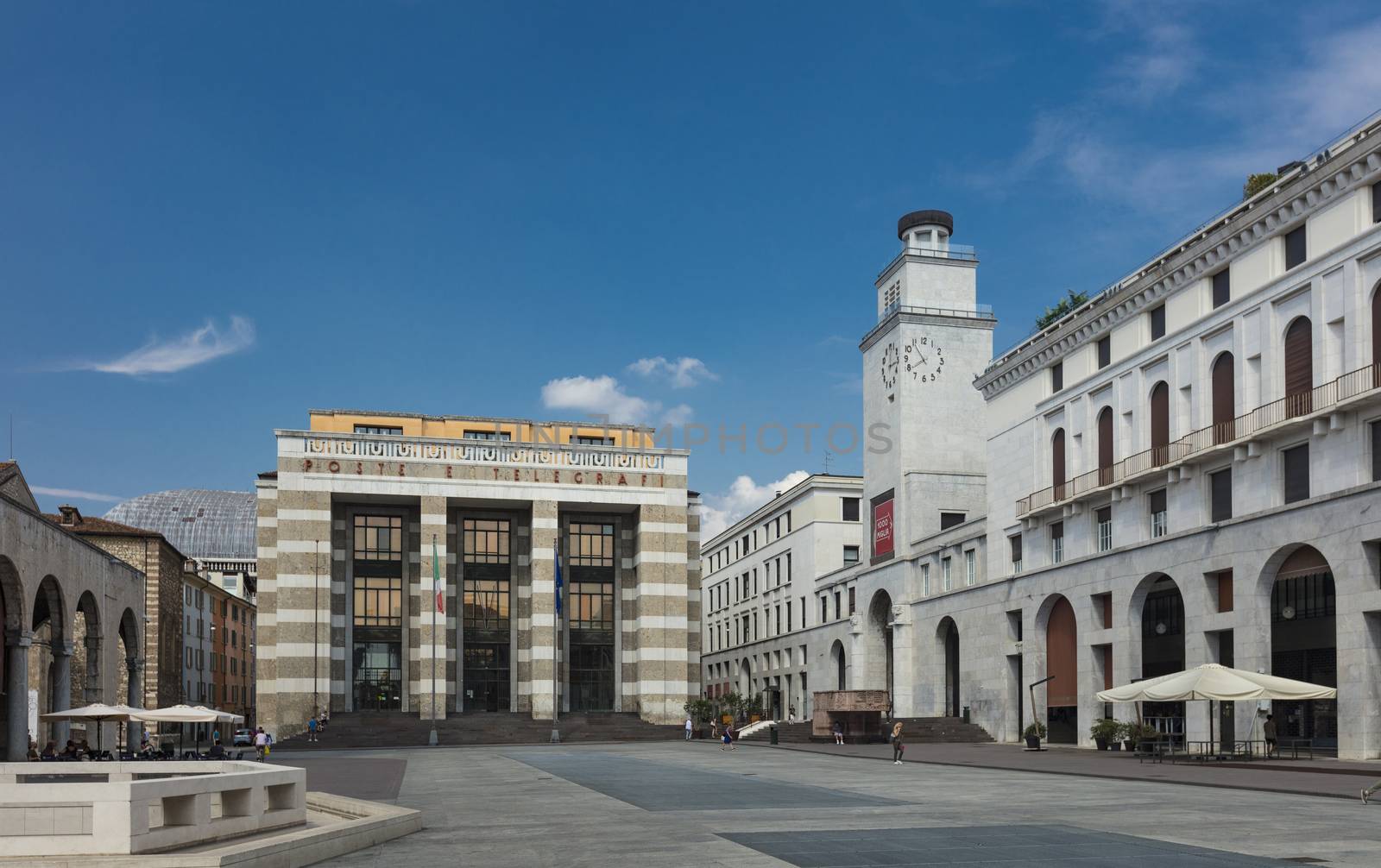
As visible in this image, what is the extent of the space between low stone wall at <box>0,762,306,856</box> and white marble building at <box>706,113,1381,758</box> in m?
30.5

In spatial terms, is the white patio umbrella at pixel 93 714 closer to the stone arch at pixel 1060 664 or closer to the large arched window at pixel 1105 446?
the stone arch at pixel 1060 664

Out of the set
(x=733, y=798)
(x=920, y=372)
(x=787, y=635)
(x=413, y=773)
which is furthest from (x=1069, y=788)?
(x=787, y=635)

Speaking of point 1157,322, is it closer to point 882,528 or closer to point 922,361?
point 922,361

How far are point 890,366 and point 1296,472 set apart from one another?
113 ft

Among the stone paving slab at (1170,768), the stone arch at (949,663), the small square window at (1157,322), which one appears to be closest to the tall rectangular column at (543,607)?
the stone arch at (949,663)

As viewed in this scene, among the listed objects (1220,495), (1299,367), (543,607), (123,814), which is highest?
(1299,367)

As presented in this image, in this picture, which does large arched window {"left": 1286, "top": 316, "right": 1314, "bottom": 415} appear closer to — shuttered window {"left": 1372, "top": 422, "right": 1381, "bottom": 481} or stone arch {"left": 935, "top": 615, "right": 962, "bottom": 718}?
shuttered window {"left": 1372, "top": 422, "right": 1381, "bottom": 481}

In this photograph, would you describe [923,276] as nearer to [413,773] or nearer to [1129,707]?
[1129,707]

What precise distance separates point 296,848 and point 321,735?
185ft

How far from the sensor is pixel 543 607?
77.8m

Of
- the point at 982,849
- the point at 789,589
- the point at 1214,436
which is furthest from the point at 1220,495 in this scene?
the point at 789,589

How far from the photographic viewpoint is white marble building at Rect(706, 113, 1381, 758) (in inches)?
1454

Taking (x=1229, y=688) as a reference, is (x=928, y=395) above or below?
above

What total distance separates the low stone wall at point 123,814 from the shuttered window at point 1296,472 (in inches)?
1295
